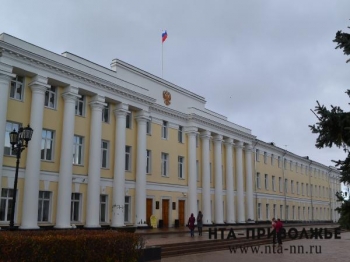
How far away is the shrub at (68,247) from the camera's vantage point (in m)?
9.05

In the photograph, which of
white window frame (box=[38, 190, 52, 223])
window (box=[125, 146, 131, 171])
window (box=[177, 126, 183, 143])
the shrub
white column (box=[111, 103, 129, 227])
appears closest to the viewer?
the shrub

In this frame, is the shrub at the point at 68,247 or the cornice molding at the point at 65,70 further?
the cornice molding at the point at 65,70

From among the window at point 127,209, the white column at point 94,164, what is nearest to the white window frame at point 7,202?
the white column at point 94,164

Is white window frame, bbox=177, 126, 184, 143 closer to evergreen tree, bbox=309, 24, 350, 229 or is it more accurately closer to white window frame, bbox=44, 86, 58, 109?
white window frame, bbox=44, 86, 58, 109

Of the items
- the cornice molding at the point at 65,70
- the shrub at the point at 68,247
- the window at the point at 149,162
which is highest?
the cornice molding at the point at 65,70

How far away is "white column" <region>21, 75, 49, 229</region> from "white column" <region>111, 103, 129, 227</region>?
249 inches

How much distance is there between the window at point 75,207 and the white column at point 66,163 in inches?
56.8

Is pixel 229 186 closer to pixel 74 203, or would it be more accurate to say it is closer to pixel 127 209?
pixel 127 209

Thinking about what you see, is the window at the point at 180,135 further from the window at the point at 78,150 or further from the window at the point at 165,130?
the window at the point at 78,150

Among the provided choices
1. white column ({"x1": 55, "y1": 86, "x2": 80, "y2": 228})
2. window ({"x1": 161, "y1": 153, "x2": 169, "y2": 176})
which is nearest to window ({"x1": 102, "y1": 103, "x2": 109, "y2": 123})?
white column ({"x1": 55, "y1": 86, "x2": 80, "y2": 228})

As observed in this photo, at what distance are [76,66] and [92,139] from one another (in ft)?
15.7

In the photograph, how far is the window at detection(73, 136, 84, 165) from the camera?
25.7 m

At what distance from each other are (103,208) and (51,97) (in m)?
8.22

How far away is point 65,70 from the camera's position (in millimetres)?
24250
